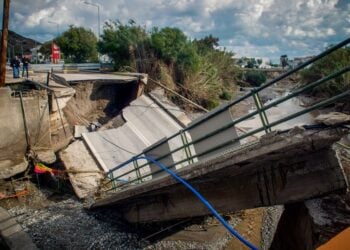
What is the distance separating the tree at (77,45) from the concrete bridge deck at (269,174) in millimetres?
40133

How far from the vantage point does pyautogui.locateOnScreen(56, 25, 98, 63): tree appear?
41344 mm

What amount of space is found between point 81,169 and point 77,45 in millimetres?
35351

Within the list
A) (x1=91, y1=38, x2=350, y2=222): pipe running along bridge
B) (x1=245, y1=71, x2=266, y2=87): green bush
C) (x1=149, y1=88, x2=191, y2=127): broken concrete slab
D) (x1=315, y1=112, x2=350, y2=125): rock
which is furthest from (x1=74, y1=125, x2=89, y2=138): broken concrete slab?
(x1=245, y1=71, x2=266, y2=87): green bush

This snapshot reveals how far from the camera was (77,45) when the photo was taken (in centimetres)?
4150

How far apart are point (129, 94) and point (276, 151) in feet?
47.7

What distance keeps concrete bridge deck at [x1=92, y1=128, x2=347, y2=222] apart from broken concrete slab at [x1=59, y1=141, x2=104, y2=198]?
5379 mm

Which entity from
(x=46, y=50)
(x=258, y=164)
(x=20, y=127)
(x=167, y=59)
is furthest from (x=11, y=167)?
(x=46, y=50)

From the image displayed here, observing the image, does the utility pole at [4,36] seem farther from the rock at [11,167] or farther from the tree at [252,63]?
the tree at [252,63]

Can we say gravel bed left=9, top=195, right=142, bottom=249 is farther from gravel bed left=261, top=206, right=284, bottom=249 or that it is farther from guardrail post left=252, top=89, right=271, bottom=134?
guardrail post left=252, top=89, right=271, bottom=134

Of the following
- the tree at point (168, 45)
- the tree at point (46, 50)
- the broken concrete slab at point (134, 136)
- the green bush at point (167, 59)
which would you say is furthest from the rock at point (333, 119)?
the tree at point (46, 50)

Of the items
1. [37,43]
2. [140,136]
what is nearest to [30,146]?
[140,136]

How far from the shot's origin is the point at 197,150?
4609 millimetres

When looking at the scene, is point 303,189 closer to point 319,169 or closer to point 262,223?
point 319,169

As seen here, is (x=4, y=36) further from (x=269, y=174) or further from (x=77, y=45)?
(x=77, y=45)
